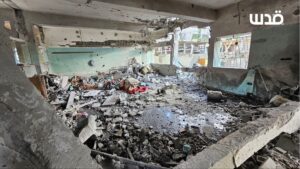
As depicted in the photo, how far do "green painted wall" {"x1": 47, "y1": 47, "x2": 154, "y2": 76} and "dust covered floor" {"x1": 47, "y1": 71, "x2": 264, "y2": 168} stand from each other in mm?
2144

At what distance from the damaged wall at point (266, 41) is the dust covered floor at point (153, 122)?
77cm

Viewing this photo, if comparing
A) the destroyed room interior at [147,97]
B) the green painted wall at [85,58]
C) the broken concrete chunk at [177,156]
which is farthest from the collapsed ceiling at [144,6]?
the broken concrete chunk at [177,156]

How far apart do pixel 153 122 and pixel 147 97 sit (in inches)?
67.4

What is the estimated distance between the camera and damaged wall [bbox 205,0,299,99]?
141 inches

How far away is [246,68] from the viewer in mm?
4652

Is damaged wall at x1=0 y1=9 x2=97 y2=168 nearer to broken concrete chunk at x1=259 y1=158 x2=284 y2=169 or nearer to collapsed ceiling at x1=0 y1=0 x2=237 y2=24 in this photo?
broken concrete chunk at x1=259 y1=158 x2=284 y2=169

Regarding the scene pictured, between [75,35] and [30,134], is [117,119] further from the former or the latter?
[75,35]

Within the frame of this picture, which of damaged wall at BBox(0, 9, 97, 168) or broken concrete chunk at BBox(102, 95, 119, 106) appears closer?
damaged wall at BBox(0, 9, 97, 168)

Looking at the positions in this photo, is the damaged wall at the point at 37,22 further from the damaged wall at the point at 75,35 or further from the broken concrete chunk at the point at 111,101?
the broken concrete chunk at the point at 111,101

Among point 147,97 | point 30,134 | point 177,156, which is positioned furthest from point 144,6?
point 30,134

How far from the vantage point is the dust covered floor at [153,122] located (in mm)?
2199

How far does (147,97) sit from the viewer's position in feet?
15.8

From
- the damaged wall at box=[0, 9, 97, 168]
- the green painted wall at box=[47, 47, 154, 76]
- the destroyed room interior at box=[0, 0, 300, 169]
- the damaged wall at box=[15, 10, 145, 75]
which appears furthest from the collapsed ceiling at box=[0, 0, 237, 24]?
the damaged wall at box=[0, 9, 97, 168]

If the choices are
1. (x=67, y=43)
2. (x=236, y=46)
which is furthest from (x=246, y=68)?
(x=67, y=43)
